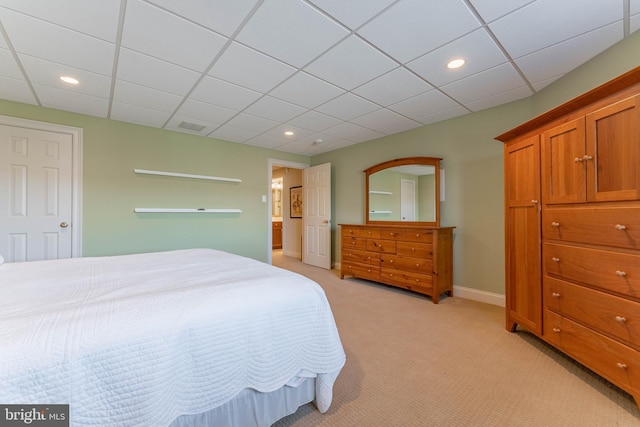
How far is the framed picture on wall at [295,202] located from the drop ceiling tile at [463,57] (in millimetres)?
4402

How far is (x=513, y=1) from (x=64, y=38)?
2.99 meters

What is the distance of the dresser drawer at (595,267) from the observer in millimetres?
1384

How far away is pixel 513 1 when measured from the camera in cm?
153

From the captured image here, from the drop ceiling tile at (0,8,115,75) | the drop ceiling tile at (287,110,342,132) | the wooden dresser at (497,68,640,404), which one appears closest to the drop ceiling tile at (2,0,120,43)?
the drop ceiling tile at (0,8,115,75)

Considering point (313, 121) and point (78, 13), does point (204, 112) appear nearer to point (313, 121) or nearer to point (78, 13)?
point (313, 121)

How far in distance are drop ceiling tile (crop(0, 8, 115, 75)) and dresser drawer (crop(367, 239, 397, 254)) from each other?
3.43m

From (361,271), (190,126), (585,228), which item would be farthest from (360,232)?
(190,126)

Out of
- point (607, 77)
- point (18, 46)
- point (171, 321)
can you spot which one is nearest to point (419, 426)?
point (171, 321)

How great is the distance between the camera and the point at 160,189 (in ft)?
12.4

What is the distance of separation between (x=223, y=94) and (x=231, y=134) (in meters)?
1.41

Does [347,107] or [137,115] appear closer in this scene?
[347,107]

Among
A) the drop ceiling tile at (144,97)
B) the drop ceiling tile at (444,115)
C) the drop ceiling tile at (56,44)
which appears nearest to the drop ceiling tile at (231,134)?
the drop ceiling tile at (144,97)

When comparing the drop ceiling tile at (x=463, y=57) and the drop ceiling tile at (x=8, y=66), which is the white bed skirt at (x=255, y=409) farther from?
the drop ceiling tile at (x=8, y=66)

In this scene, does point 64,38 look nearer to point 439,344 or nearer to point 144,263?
point 144,263
